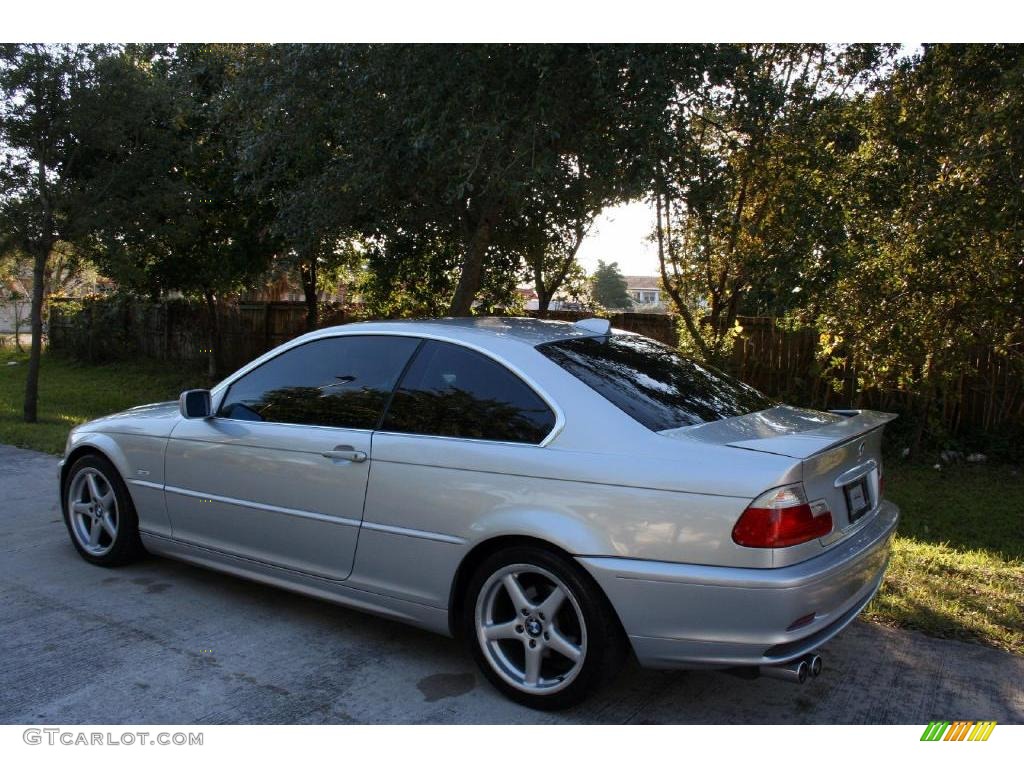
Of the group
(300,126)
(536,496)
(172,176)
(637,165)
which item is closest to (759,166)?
(637,165)

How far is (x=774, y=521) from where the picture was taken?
119 inches

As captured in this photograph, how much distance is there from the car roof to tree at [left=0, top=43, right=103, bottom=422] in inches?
328

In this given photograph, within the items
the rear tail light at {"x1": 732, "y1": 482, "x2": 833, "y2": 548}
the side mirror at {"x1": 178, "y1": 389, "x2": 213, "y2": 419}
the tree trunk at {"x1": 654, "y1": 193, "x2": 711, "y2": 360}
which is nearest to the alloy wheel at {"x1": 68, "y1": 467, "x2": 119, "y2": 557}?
the side mirror at {"x1": 178, "y1": 389, "x2": 213, "y2": 419}

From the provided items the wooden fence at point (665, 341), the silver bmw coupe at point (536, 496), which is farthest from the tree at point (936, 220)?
the silver bmw coupe at point (536, 496)

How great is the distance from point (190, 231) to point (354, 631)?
963 cm

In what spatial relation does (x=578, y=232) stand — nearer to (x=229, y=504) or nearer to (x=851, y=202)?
(x=851, y=202)

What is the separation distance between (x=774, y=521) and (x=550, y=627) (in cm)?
100

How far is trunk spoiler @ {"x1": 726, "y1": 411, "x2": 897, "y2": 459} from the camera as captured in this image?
3186 mm

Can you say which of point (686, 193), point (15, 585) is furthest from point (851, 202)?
point (15, 585)

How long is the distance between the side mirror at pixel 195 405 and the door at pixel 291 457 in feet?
0.18

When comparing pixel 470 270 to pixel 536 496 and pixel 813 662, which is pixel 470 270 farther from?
pixel 813 662

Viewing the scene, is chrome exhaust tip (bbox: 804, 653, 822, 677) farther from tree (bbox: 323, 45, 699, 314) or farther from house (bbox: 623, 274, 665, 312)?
house (bbox: 623, 274, 665, 312)

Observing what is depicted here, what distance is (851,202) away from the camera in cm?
766
